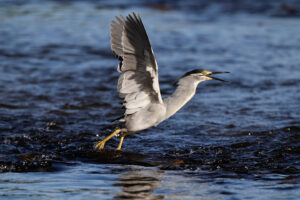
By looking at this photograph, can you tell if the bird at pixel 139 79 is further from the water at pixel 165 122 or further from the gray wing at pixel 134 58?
the water at pixel 165 122

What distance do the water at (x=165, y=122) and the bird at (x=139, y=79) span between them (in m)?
0.55

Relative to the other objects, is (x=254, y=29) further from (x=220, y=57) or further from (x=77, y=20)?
(x=77, y=20)

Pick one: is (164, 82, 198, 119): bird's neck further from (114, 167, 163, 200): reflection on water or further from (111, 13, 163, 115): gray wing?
(114, 167, 163, 200): reflection on water

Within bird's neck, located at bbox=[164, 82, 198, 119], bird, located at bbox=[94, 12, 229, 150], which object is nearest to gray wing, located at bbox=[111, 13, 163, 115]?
bird, located at bbox=[94, 12, 229, 150]

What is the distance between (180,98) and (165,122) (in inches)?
78.2

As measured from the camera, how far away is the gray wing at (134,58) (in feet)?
16.4

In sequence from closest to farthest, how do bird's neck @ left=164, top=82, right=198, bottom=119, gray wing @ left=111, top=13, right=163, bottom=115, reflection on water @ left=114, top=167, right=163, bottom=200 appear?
reflection on water @ left=114, top=167, right=163, bottom=200 < gray wing @ left=111, top=13, right=163, bottom=115 < bird's neck @ left=164, top=82, right=198, bottom=119

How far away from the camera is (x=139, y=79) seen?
530cm

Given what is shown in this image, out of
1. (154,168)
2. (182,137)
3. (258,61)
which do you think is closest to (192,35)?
(258,61)

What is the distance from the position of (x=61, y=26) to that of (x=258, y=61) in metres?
5.94

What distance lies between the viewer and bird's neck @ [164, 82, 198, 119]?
561 centimetres

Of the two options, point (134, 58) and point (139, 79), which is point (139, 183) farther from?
point (134, 58)

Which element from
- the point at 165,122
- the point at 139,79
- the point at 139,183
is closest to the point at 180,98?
the point at 139,79

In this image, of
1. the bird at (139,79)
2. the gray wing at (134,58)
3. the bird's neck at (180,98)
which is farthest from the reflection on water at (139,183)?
the gray wing at (134,58)
